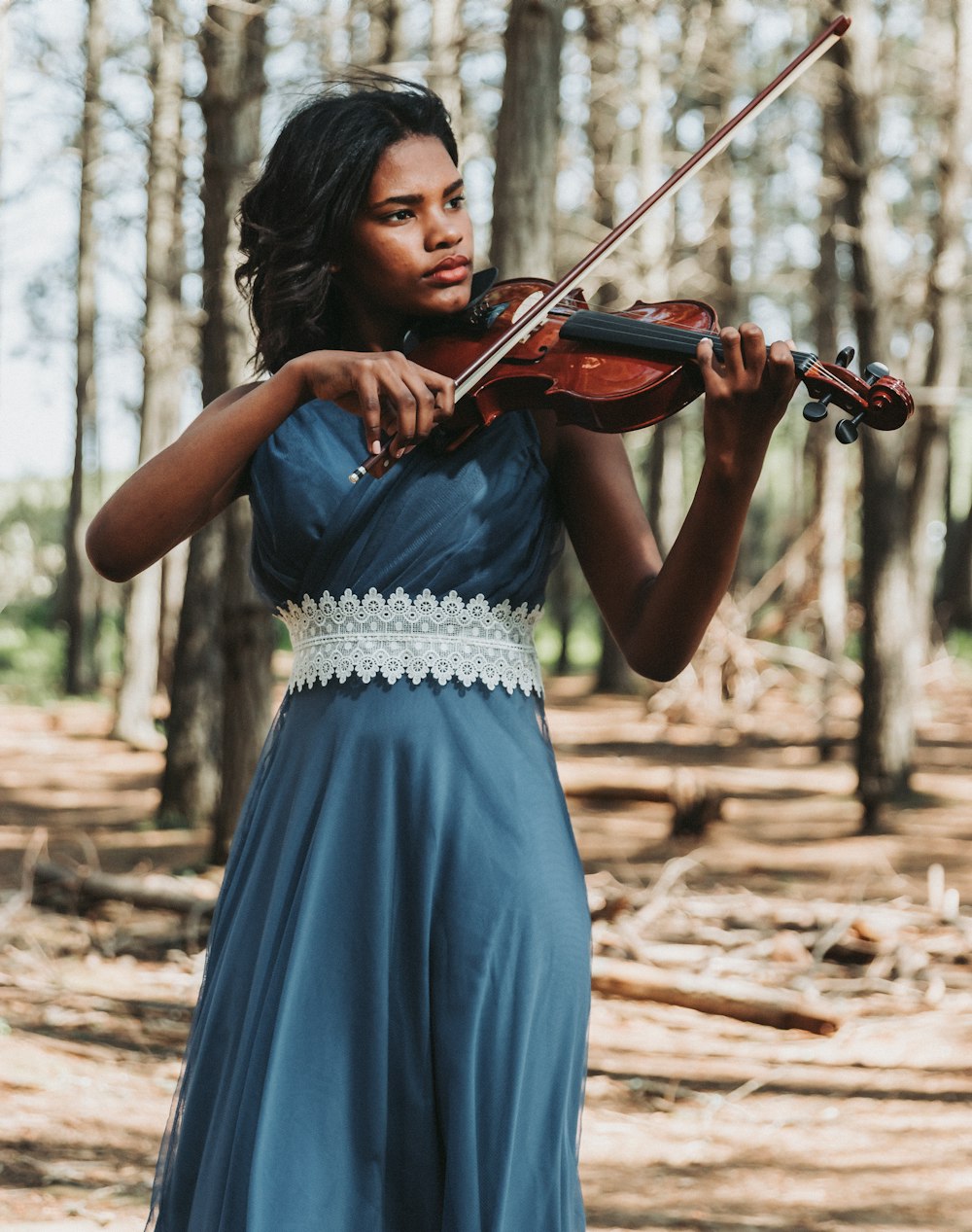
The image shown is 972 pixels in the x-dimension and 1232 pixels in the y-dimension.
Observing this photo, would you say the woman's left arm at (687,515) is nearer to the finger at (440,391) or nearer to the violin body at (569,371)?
the violin body at (569,371)

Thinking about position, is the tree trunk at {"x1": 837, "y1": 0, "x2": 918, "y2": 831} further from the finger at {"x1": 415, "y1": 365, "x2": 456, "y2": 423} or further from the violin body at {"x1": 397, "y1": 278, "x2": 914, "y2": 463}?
the finger at {"x1": 415, "y1": 365, "x2": 456, "y2": 423}

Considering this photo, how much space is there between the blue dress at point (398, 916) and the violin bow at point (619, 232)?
112 mm

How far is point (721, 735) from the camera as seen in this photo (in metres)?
15.6

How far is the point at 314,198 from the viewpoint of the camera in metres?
2.26

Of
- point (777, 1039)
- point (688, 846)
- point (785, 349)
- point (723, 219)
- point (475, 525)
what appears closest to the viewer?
point (785, 349)

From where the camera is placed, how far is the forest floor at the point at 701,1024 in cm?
397

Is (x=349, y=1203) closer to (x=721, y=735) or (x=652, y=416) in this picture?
(x=652, y=416)

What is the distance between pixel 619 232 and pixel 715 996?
13.4 feet

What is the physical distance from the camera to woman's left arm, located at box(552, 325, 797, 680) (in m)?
1.89

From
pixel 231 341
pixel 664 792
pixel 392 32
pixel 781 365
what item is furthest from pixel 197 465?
pixel 392 32

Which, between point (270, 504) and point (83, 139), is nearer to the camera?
point (270, 504)

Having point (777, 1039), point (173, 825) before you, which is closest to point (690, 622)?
point (777, 1039)

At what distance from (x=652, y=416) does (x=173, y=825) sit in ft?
29.0

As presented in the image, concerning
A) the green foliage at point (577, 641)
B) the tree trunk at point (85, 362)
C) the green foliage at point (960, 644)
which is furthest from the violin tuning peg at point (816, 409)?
the green foliage at point (577, 641)
